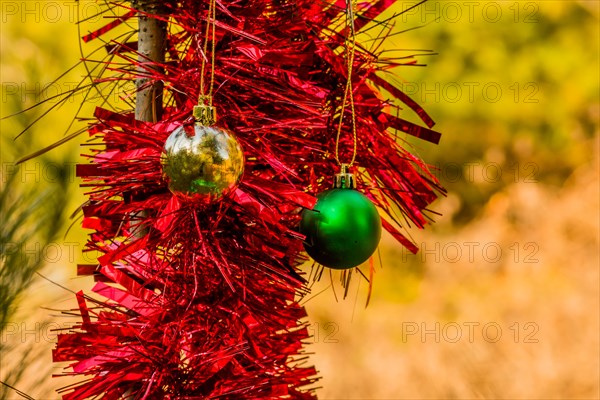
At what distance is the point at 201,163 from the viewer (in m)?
0.56

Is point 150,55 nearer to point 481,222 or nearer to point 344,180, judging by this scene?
point 344,180

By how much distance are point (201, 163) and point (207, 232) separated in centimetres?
10

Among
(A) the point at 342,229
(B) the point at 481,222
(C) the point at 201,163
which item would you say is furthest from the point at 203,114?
(B) the point at 481,222

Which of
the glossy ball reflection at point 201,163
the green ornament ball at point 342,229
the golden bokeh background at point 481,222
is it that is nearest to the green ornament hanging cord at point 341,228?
the green ornament ball at point 342,229

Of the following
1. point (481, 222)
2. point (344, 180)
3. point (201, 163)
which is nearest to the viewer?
point (201, 163)

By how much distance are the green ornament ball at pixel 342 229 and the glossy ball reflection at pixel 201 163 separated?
0.34 feet

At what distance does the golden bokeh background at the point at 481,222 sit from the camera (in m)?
1.55

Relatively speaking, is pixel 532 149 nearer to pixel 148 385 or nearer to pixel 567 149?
pixel 567 149

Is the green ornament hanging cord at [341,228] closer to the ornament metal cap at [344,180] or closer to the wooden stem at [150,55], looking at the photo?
the ornament metal cap at [344,180]

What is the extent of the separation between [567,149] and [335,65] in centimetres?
150

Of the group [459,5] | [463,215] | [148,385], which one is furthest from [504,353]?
[148,385]

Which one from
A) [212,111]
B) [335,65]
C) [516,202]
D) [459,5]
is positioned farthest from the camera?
[459,5]

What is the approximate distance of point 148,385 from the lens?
0.63 m

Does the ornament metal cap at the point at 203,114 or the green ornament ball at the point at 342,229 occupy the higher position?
the ornament metal cap at the point at 203,114
